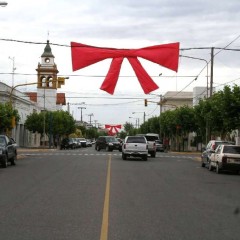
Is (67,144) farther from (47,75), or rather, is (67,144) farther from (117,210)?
(117,210)

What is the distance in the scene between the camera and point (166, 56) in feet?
69.7

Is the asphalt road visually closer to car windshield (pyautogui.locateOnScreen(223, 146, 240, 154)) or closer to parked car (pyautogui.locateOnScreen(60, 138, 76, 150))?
car windshield (pyautogui.locateOnScreen(223, 146, 240, 154))

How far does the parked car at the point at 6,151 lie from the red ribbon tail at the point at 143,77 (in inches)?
409

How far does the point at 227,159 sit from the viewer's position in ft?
87.1

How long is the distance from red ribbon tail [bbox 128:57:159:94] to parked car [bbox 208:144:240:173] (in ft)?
23.0

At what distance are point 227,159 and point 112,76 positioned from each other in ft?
27.5

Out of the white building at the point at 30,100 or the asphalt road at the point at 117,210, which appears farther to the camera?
the white building at the point at 30,100

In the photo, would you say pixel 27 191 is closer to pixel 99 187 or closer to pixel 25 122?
pixel 99 187

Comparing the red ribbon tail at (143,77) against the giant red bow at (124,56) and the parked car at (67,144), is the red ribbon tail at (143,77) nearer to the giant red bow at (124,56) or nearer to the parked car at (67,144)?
A: the giant red bow at (124,56)

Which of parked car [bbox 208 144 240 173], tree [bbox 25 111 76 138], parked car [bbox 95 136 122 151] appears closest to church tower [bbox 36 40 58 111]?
tree [bbox 25 111 76 138]

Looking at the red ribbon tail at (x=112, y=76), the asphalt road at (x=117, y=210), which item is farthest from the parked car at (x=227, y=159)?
the red ribbon tail at (x=112, y=76)

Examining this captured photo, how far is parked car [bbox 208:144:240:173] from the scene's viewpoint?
87.2 feet

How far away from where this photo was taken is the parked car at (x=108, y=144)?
199 ft

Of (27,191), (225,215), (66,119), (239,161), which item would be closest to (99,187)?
(27,191)
